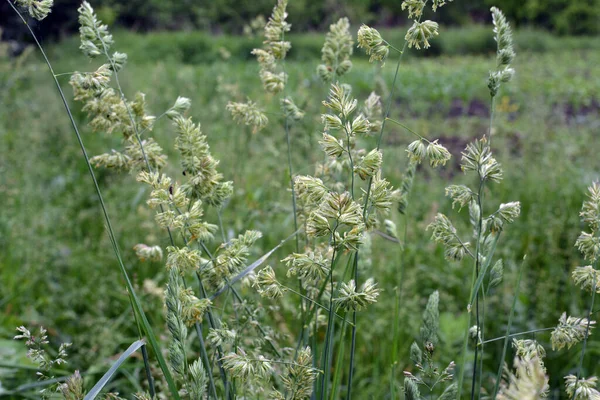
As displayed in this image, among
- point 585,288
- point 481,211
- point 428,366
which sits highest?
point 481,211

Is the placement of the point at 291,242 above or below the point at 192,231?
below

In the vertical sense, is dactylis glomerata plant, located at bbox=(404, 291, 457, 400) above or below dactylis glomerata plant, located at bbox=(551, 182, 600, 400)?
below

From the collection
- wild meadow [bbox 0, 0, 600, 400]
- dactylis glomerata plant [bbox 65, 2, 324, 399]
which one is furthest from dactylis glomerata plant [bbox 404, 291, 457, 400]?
dactylis glomerata plant [bbox 65, 2, 324, 399]

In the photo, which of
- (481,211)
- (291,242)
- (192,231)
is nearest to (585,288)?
(481,211)

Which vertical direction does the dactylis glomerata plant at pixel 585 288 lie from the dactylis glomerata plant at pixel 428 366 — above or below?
above

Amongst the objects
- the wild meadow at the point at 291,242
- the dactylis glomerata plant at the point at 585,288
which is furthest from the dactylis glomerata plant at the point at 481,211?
the dactylis glomerata plant at the point at 585,288

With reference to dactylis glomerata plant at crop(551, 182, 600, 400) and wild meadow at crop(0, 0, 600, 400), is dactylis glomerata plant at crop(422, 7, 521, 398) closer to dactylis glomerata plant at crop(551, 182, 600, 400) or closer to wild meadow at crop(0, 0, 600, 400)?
wild meadow at crop(0, 0, 600, 400)

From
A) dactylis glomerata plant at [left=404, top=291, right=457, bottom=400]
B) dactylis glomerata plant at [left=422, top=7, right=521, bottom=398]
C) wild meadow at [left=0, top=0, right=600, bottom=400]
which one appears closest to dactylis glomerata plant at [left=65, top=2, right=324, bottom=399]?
wild meadow at [left=0, top=0, right=600, bottom=400]

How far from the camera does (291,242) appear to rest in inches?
138

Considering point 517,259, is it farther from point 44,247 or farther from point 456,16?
point 456,16

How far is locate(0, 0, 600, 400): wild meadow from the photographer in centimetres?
109

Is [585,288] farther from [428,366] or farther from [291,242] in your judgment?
[291,242]

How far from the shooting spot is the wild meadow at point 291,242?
1086 millimetres

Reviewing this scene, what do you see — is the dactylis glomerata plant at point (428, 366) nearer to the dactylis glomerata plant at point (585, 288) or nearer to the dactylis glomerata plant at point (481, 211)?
the dactylis glomerata plant at point (481, 211)
